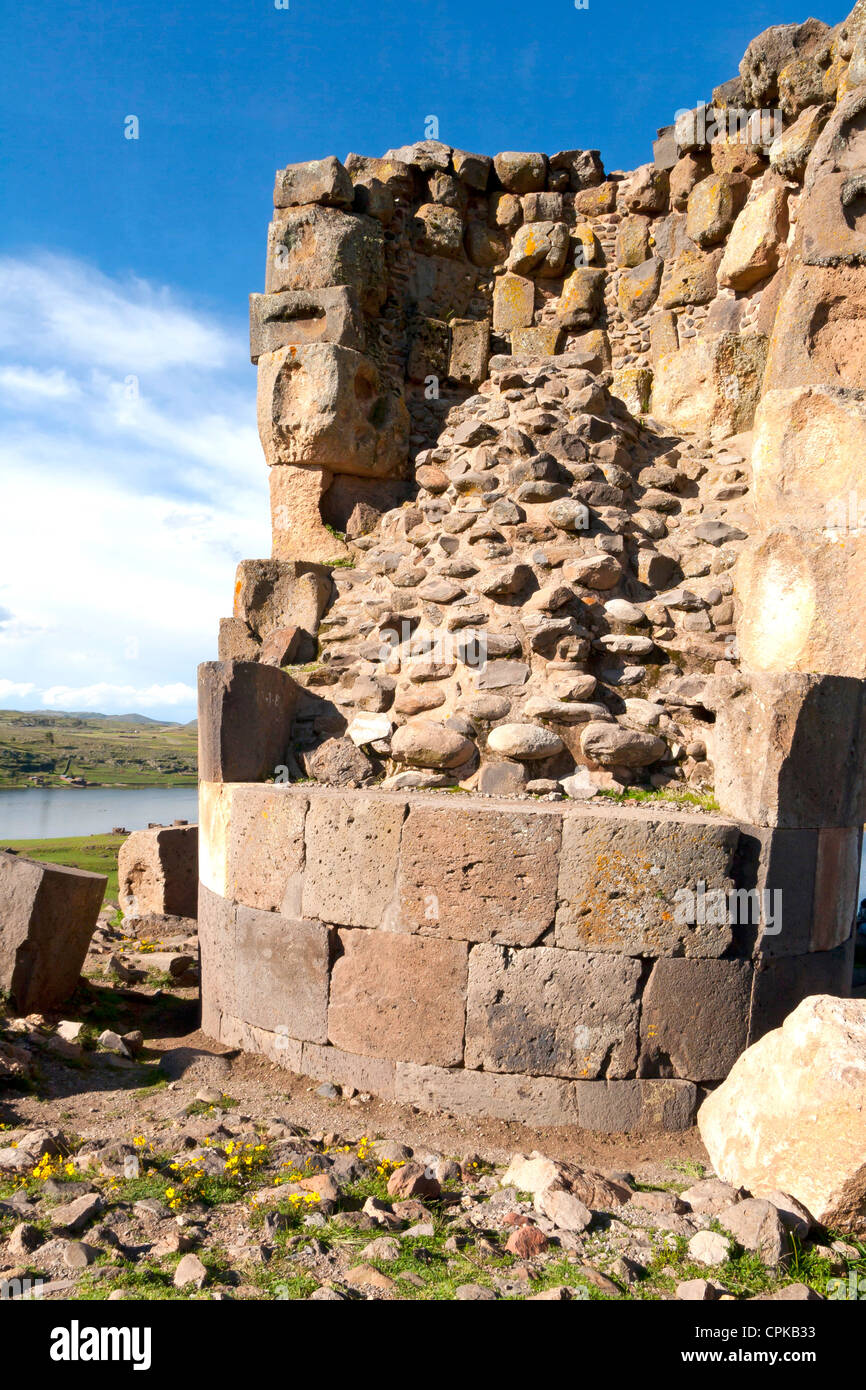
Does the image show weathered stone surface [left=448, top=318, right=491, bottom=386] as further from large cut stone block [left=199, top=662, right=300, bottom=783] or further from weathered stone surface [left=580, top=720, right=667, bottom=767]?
weathered stone surface [left=580, top=720, right=667, bottom=767]

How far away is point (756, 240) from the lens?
7.70m

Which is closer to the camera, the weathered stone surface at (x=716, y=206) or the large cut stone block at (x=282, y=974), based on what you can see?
the large cut stone block at (x=282, y=974)

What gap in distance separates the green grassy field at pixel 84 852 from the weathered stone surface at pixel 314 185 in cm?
659

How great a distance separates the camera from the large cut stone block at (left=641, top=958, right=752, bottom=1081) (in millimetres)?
4242

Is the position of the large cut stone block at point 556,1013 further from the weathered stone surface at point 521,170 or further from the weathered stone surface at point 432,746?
the weathered stone surface at point 521,170

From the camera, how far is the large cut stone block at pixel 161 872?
26.2 ft

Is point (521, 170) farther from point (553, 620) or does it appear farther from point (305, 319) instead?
point (553, 620)

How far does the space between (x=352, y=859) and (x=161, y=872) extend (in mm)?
3849

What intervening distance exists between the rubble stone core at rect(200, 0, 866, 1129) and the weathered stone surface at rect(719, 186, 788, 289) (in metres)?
0.03

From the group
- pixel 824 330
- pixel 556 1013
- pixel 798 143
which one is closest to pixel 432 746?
pixel 556 1013

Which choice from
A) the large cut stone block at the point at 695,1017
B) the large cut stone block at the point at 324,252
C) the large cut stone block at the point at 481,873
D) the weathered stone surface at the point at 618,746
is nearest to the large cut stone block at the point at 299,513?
the large cut stone block at the point at 324,252

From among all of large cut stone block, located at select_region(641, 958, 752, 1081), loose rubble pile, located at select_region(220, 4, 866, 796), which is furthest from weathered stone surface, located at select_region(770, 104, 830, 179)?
large cut stone block, located at select_region(641, 958, 752, 1081)

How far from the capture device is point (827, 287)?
6.46 m
